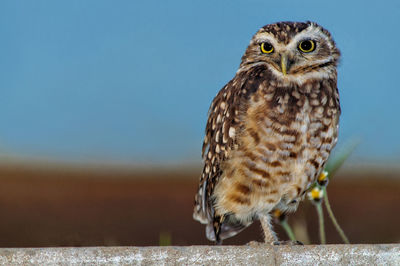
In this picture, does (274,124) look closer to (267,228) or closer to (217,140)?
(217,140)

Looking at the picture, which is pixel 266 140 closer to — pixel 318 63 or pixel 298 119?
pixel 298 119

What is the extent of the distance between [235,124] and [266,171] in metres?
0.25

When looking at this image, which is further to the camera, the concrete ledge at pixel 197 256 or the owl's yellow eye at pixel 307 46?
the owl's yellow eye at pixel 307 46

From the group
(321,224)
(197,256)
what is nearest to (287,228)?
(321,224)

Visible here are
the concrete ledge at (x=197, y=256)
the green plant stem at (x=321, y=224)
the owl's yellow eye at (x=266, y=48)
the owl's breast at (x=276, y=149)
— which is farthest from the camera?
the green plant stem at (x=321, y=224)

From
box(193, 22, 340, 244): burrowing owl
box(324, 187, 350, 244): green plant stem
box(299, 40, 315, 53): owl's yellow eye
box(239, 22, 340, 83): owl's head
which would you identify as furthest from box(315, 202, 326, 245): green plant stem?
box(299, 40, 315, 53): owl's yellow eye

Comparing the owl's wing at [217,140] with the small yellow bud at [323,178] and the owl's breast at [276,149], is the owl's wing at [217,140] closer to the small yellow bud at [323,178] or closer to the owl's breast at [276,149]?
the owl's breast at [276,149]

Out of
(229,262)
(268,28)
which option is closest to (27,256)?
(229,262)

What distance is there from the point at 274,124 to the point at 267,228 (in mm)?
504

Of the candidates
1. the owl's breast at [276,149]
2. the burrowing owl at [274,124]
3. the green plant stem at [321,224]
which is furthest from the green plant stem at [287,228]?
the owl's breast at [276,149]

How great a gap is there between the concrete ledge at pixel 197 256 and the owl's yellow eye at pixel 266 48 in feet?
3.04

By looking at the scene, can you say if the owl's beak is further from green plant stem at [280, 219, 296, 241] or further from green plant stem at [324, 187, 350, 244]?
green plant stem at [280, 219, 296, 241]

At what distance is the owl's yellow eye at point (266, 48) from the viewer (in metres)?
2.50

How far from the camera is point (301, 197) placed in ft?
9.00
